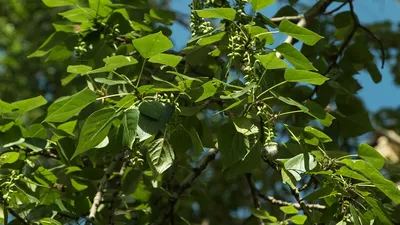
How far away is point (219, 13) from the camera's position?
3.59ft

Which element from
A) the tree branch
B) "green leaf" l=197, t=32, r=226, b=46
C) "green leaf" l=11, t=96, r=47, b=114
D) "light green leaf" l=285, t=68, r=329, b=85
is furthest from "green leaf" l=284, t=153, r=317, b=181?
the tree branch

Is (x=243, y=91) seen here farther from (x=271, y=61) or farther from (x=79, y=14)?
(x=79, y=14)

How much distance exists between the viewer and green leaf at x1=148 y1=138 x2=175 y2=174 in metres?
1.14

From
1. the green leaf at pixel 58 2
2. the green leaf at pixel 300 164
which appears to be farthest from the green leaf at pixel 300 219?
the green leaf at pixel 58 2

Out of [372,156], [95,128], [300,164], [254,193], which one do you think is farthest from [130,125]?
[254,193]

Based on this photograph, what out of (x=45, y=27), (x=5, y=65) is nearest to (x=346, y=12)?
(x=45, y=27)

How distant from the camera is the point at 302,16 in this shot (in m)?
1.68

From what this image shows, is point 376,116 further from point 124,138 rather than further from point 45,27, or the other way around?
point 124,138

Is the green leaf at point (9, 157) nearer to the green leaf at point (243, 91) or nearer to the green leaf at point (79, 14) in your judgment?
the green leaf at point (79, 14)

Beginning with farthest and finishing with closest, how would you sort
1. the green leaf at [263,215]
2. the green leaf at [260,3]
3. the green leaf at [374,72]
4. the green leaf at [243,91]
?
the green leaf at [374,72] < the green leaf at [263,215] < the green leaf at [260,3] < the green leaf at [243,91]

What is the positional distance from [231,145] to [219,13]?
22cm

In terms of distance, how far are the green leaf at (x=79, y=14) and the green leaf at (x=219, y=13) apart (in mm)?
418

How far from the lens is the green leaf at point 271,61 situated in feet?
3.39

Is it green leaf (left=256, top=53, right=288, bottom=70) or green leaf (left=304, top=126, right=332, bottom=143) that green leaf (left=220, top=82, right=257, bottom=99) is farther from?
green leaf (left=304, top=126, right=332, bottom=143)
